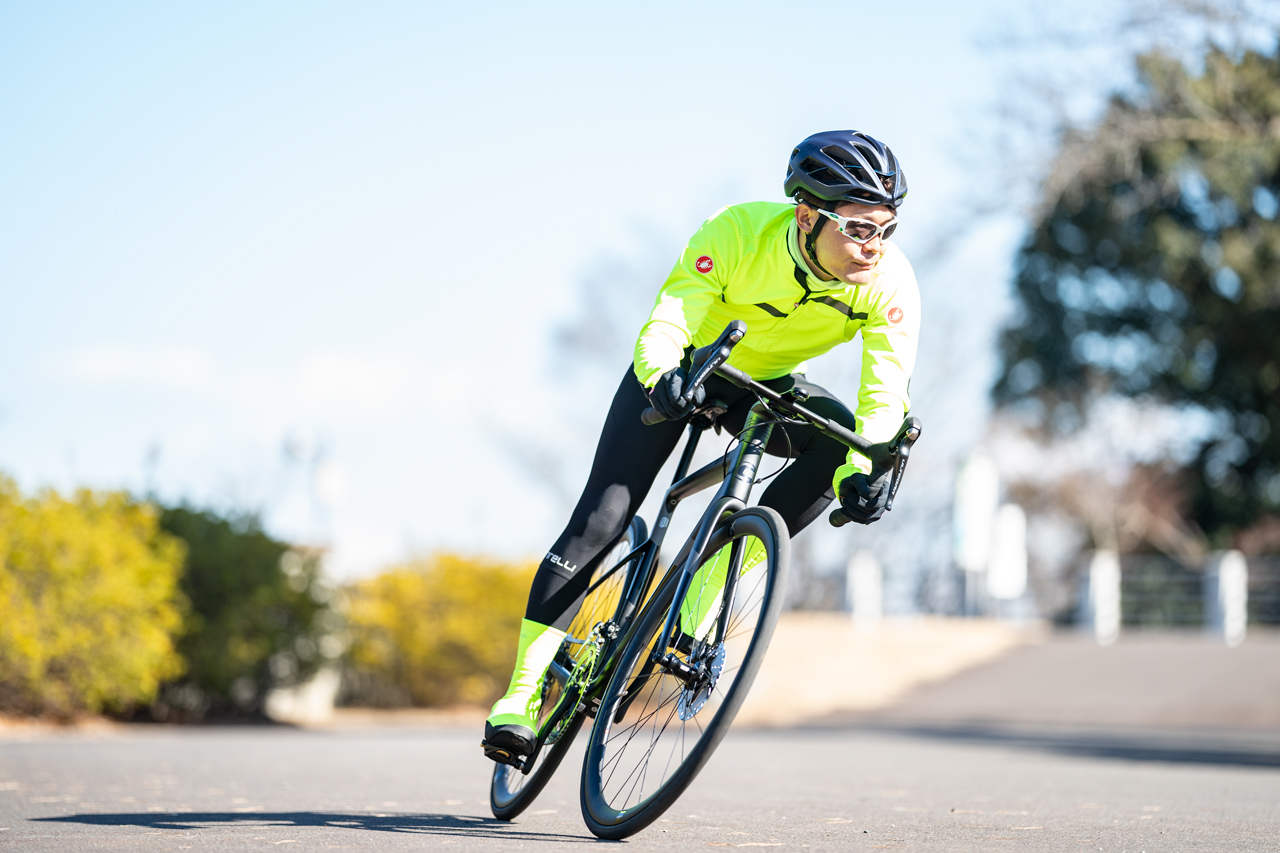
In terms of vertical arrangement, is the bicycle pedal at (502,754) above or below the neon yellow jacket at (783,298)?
below

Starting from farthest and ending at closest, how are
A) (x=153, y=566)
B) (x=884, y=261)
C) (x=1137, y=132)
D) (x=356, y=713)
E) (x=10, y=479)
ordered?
(x=1137, y=132), (x=356, y=713), (x=153, y=566), (x=10, y=479), (x=884, y=261)

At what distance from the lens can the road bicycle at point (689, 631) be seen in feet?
12.0

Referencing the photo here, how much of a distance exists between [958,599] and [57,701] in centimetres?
2346

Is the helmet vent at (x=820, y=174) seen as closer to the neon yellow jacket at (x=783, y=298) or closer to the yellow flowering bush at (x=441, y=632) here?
the neon yellow jacket at (x=783, y=298)

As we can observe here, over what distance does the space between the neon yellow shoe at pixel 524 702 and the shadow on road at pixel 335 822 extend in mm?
263

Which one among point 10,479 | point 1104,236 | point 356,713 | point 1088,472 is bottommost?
point 356,713

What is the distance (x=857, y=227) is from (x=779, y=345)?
1.73 feet

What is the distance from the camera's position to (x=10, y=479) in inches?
503

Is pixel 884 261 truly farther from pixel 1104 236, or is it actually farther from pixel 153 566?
pixel 1104 236

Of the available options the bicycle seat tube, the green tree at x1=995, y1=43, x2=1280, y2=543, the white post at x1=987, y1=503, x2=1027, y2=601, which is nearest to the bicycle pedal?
the bicycle seat tube

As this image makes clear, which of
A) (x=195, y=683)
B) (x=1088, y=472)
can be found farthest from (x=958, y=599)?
(x=195, y=683)

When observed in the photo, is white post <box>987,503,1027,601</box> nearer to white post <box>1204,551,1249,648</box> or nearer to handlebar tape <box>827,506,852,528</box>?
white post <box>1204,551,1249,648</box>

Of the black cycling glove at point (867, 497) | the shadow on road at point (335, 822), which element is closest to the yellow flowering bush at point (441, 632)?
the shadow on road at point (335, 822)

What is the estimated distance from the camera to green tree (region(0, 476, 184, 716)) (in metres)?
12.4
